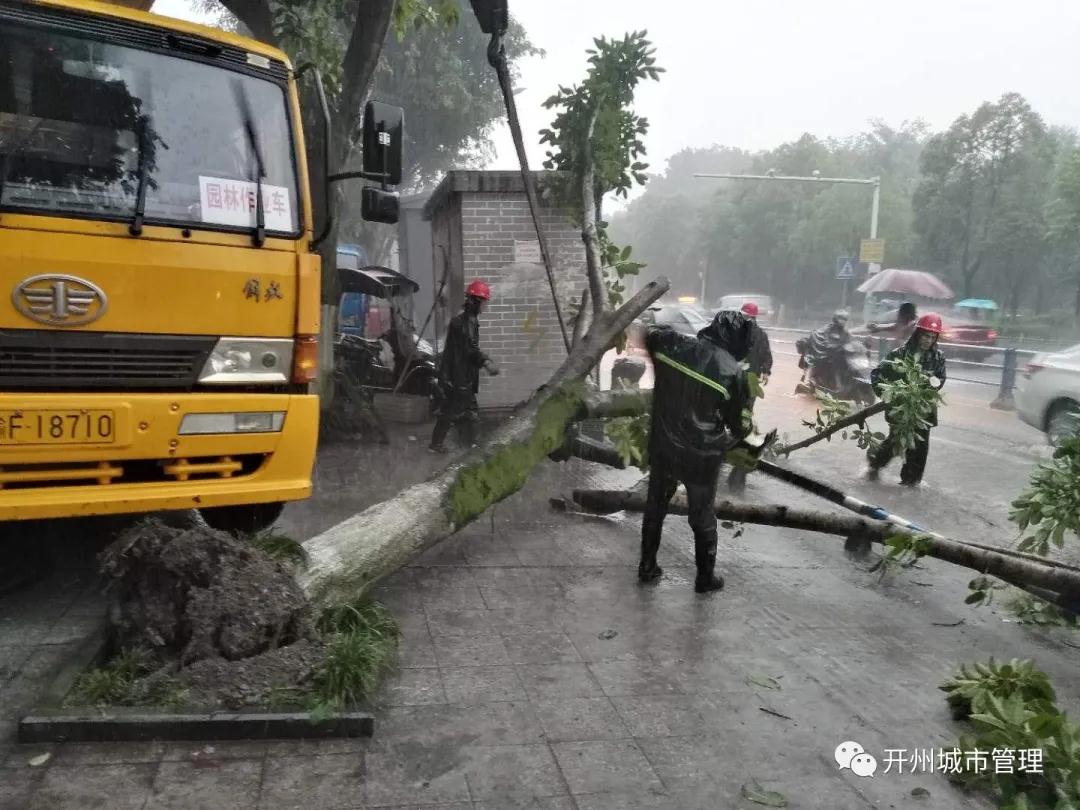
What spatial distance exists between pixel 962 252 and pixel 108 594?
113 feet

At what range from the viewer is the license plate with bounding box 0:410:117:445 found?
12.7 feet

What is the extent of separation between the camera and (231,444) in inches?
174

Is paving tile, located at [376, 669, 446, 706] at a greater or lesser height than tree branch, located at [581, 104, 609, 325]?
lesser

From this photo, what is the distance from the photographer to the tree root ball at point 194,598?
3816mm

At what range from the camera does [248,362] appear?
4.43 metres

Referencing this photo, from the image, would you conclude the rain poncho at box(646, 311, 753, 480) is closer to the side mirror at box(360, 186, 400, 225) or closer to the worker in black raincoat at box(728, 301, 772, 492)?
the side mirror at box(360, 186, 400, 225)

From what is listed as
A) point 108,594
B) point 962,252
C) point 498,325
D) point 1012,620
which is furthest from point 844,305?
point 108,594

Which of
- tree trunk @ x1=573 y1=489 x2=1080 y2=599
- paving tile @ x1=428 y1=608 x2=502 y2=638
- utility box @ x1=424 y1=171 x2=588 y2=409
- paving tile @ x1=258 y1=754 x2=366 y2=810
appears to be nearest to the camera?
paving tile @ x1=258 y1=754 x2=366 y2=810

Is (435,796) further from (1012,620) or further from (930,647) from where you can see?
(1012,620)

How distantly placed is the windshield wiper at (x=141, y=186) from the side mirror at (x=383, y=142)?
1.18 m

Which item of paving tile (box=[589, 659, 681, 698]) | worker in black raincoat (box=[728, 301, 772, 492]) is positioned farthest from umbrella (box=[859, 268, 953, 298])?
paving tile (box=[589, 659, 681, 698])

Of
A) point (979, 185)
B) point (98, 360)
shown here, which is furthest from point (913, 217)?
point (98, 360)

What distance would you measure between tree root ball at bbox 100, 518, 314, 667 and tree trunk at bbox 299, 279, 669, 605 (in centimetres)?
37

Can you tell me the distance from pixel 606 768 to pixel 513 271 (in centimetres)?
741
